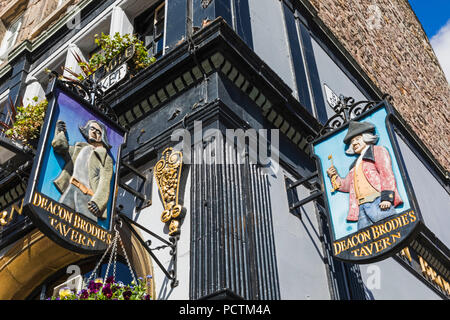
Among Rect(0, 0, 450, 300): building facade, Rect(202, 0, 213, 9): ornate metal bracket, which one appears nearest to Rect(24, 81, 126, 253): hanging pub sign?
Rect(0, 0, 450, 300): building facade

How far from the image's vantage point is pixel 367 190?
265 inches

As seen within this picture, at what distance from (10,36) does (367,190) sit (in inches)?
569

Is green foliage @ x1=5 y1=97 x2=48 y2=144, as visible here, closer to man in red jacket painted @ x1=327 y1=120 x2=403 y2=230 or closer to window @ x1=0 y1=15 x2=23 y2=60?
man in red jacket painted @ x1=327 y1=120 x2=403 y2=230

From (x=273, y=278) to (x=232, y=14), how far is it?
490 cm

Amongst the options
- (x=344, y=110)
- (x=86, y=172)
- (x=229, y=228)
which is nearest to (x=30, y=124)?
(x=86, y=172)

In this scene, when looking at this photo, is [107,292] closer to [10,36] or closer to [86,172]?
[86,172]

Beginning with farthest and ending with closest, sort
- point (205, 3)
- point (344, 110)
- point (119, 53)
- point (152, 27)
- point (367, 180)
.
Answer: point (152, 27)
point (119, 53)
point (205, 3)
point (344, 110)
point (367, 180)

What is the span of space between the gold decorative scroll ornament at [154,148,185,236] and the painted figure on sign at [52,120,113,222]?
0.87 meters

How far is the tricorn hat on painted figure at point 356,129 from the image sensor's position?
7320 millimetres

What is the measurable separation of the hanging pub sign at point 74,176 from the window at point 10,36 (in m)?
11.0

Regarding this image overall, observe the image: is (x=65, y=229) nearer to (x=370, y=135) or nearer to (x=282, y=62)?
(x=370, y=135)

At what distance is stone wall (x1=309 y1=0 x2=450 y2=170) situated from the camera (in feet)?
54.5

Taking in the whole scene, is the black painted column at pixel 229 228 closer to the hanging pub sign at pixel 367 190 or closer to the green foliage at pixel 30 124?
the hanging pub sign at pixel 367 190

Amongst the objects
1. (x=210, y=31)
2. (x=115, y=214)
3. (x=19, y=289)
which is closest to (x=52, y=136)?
(x=115, y=214)
